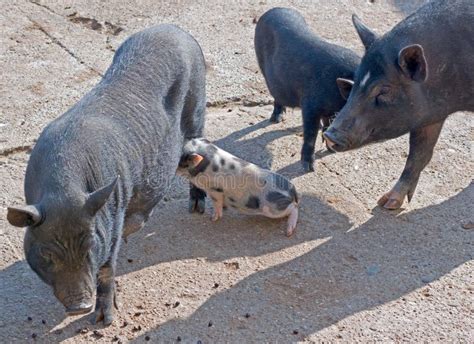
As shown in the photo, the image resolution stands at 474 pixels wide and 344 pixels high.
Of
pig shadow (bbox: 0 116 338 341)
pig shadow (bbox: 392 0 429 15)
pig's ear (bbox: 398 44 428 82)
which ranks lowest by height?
pig shadow (bbox: 0 116 338 341)

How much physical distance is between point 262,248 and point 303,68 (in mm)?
1304

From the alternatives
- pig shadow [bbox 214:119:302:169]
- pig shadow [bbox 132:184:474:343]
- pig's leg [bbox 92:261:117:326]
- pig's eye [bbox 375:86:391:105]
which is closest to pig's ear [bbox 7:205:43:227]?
pig's leg [bbox 92:261:117:326]

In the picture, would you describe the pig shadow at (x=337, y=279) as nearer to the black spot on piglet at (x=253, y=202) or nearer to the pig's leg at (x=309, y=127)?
the black spot on piglet at (x=253, y=202)

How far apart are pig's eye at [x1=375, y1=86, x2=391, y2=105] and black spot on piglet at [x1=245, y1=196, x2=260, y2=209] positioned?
84 cm

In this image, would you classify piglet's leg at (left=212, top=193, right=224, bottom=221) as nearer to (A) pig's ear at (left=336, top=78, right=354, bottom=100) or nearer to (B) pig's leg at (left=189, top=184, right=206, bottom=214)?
(B) pig's leg at (left=189, top=184, right=206, bottom=214)

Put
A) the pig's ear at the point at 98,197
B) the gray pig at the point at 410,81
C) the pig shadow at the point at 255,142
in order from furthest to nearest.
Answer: the pig shadow at the point at 255,142
the gray pig at the point at 410,81
the pig's ear at the point at 98,197

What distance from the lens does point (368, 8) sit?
308 inches

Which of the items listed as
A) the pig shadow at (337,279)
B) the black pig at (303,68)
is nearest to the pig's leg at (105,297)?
the pig shadow at (337,279)

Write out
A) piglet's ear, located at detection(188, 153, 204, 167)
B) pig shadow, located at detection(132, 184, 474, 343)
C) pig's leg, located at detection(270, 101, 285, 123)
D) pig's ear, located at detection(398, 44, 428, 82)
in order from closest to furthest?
pig shadow, located at detection(132, 184, 474, 343) → pig's ear, located at detection(398, 44, 428, 82) → piglet's ear, located at detection(188, 153, 204, 167) → pig's leg, located at detection(270, 101, 285, 123)

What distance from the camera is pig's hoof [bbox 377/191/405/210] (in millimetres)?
5309

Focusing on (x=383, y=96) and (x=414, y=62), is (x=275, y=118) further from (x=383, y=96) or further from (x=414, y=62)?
(x=414, y=62)

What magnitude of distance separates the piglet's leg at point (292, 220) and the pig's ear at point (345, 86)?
0.72 m

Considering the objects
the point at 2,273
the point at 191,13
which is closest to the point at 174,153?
the point at 2,273

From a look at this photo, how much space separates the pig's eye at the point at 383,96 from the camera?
191 inches
